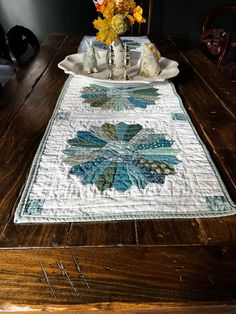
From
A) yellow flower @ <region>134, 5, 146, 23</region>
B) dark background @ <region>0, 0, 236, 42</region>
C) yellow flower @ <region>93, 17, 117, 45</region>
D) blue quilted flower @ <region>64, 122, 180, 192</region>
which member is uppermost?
yellow flower @ <region>134, 5, 146, 23</region>

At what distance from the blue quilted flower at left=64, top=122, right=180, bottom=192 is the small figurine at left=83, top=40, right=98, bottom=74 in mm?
441

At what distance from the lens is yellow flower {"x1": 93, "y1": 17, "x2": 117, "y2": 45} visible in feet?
3.48

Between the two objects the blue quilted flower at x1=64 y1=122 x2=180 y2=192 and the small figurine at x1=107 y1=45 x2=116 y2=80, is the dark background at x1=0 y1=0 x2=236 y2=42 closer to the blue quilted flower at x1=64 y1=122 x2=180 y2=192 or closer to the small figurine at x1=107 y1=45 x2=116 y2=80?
the small figurine at x1=107 y1=45 x2=116 y2=80

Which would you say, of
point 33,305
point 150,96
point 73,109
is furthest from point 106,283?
point 150,96

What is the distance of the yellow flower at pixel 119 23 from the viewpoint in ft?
3.43

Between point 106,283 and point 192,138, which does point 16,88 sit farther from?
point 106,283

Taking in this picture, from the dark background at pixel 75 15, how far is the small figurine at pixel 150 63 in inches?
70.6

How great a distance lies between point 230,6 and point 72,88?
6.21 feet

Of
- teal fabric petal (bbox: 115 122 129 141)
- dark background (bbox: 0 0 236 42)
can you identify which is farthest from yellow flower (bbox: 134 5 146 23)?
dark background (bbox: 0 0 236 42)

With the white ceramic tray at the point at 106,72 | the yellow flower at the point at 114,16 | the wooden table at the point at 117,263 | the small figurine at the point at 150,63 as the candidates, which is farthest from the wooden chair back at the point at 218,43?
the wooden table at the point at 117,263

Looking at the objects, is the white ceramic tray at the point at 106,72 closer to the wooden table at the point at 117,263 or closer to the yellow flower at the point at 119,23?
the yellow flower at the point at 119,23

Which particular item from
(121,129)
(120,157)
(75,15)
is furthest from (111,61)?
(75,15)

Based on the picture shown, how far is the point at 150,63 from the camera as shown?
1.14 m

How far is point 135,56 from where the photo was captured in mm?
1446
